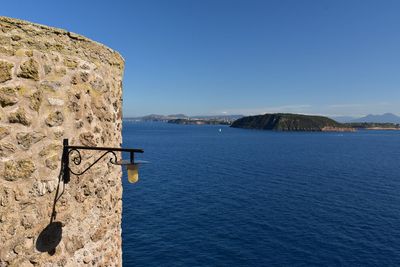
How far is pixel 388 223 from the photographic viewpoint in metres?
36.4

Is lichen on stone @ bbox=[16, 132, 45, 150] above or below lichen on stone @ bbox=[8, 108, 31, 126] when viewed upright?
below

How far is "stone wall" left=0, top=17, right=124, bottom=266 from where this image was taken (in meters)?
5.15

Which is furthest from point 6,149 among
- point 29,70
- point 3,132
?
point 29,70

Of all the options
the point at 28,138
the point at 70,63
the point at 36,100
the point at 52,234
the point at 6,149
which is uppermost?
the point at 70,63

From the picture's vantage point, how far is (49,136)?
561 cm

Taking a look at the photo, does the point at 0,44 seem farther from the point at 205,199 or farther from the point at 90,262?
the point at 205,199

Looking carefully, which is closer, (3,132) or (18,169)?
(3,132)

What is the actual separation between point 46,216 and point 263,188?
48.0m

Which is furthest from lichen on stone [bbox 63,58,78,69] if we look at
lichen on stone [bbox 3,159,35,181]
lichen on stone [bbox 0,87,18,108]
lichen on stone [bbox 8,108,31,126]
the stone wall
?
lichen on stone [bbox 3,159,35,181]

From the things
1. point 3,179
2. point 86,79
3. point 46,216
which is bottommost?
point 46,216

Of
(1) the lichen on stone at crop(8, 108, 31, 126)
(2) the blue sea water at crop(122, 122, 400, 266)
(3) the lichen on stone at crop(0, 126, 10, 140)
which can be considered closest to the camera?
(3) the lichen on stone at crop(0, 126, 10, 140)

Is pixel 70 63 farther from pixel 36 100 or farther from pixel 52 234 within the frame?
pixel 52 234

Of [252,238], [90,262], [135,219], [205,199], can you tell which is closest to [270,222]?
[252,238]

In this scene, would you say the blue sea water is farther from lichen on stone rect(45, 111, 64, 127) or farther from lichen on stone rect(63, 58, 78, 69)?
lichen on stone rect(63, 58, 78, 69)
